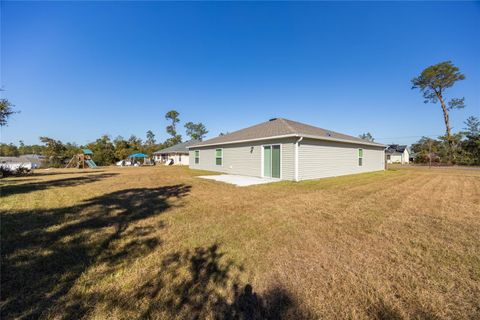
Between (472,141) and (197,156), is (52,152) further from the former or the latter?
(472,141)

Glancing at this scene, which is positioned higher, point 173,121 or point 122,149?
point 173,121

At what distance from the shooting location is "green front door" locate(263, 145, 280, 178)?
417 inches

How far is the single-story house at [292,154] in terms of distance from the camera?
993cm

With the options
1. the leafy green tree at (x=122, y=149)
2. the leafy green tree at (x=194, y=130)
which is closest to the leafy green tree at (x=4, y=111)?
the leafy green tree at (x=122, y=149)

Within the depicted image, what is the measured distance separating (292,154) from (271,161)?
58.7 inches

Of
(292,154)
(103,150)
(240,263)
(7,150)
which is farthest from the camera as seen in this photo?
(7,150)

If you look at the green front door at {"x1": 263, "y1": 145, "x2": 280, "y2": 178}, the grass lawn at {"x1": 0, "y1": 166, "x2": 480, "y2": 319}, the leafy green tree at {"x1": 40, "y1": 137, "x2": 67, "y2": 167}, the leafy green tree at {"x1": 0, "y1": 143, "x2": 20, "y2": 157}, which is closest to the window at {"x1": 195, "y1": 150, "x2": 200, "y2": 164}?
the green front door at {"x1": 263, "y1": 145, "x2": 280, "y2": 178}

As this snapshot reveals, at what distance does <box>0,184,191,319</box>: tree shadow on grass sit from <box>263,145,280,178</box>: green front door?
6885 millimetres

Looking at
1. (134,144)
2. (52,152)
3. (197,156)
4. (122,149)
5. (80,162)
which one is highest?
(134,144)

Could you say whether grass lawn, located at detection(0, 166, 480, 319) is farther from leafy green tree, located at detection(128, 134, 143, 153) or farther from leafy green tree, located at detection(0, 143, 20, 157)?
leafy green tree, located at detection(0, 143, 20, 157)

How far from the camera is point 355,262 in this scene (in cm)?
252

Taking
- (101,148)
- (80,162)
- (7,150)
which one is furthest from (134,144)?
(7,150)

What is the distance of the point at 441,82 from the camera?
32.0 m

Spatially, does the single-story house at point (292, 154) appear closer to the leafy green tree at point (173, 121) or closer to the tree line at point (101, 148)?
the tree line at point (101, 148)
